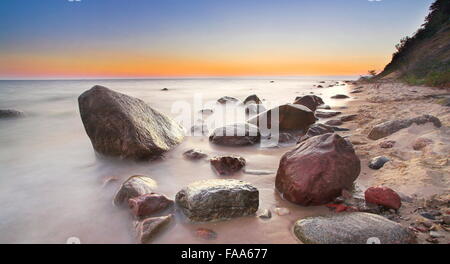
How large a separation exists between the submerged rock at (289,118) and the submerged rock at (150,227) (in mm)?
4043

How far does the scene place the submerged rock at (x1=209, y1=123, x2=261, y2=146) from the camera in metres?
4.85

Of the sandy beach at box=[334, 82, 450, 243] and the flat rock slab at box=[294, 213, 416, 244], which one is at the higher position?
the sandy beach at box=[334, 82, 450, 243]

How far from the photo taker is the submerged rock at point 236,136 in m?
4.85

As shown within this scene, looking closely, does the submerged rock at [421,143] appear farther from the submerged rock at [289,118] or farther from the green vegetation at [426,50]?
the green vegetation at [426,50]

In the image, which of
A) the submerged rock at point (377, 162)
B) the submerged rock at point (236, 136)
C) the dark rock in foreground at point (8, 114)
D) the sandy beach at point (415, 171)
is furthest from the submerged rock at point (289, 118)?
the dark rock in foreground at point (8, 114)

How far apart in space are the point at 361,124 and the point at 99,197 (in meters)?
5.40

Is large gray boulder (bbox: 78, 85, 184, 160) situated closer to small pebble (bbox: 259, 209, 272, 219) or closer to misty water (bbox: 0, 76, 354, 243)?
misty water (bbox: 0, 76, 354, 243)

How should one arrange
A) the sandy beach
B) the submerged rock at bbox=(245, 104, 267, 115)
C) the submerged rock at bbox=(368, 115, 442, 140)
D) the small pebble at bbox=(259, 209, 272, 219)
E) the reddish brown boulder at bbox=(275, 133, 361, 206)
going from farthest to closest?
the submerged rock at bbox=(245, 104, 267, 115) → the submerged rock at bbox=(368, 115, 442, 140) → the reddish brown boulder at bbox=(275, 133, 361, 206) → the small pebble at bbox=(259, 209, 272, 219) → the sandy beach

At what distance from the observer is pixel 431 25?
21984 millimetres

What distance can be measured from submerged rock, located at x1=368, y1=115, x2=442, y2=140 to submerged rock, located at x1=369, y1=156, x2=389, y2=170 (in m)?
1.15

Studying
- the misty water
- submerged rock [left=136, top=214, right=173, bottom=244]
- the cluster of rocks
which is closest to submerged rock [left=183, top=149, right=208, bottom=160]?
the cluster of rocks

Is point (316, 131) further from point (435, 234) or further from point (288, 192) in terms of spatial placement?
point (435, 234)

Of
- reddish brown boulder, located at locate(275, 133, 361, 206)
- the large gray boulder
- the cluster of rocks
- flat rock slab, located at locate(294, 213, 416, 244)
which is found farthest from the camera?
the large gray boulder
